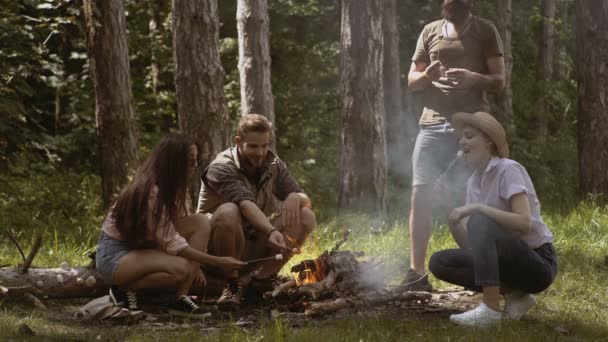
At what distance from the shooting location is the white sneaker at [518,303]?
5.47 metres

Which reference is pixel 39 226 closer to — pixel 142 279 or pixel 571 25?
pixel 142 279

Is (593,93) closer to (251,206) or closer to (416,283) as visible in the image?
(416,283)

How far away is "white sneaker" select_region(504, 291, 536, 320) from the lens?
17.9ft

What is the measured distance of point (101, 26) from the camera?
34.7 feet

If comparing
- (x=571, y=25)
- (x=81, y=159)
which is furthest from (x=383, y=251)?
(x=571, y=25)

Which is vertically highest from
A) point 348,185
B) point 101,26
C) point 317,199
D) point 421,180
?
point 101,26

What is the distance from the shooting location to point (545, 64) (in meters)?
22.2

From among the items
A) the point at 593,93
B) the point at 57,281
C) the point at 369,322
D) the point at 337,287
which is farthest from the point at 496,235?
the point at 593,93

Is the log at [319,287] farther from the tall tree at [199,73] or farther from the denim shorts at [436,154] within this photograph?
the tall tree at [199,73]

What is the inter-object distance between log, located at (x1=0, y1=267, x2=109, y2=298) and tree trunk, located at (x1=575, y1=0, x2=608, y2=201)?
23.8 ft

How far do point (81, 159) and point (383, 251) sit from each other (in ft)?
28.9

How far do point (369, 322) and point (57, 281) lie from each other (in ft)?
8.19

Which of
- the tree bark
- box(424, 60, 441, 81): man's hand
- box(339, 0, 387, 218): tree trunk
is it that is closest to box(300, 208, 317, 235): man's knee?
box(424, 60, 441, 81): man's hand

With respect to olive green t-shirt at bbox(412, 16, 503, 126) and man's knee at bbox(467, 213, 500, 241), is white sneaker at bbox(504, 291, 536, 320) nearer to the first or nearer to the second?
man's knee at bbox(467, 213, 500, 241)
